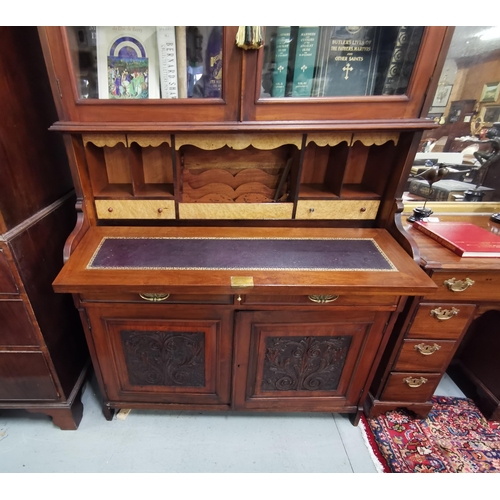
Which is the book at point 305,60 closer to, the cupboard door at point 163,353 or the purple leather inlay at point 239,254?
the purple leather inlay at point 239,254

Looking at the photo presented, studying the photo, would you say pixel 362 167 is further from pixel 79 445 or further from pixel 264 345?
pixel 79 445

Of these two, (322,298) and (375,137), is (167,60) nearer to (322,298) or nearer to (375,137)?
(375,137)

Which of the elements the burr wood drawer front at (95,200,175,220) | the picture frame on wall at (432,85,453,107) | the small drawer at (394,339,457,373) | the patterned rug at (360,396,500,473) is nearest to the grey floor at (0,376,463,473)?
the patterned rug at (360,396,500,473)

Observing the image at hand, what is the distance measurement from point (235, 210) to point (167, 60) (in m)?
0.59

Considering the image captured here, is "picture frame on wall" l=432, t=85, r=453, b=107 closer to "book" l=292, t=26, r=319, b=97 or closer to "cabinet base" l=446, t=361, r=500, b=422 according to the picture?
"book" l=292, t=26, r=319, b=97

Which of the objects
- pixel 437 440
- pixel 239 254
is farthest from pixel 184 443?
pixel 437 440

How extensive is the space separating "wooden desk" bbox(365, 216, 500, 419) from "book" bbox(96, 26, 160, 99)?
3.96ft

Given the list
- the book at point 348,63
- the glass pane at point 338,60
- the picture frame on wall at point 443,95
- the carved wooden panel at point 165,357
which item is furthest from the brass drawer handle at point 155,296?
the picture frame on wall at point 443,95

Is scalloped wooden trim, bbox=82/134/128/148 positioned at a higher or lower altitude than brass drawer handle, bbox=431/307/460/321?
higher

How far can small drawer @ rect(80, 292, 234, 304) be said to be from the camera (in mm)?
1014

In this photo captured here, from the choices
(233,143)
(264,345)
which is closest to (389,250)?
(264,345)

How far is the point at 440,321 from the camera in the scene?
1196mm

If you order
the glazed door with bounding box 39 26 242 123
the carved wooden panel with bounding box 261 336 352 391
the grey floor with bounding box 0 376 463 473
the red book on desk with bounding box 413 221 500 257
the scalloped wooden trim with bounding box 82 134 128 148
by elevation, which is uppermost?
the glazed door with bounding box 39 26 242 123
